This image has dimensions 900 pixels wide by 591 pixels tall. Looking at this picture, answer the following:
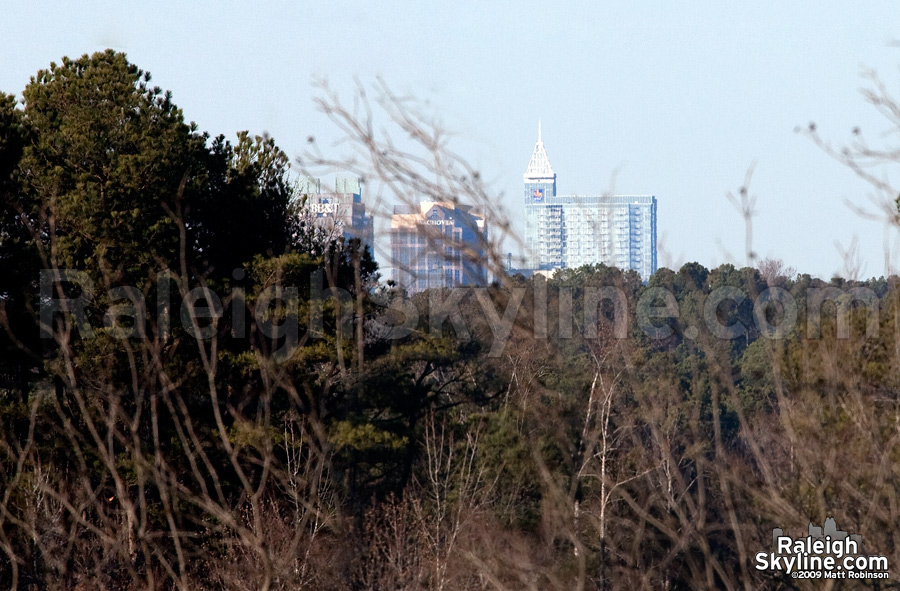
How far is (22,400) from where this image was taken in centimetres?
1230

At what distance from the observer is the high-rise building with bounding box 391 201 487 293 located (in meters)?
2.05

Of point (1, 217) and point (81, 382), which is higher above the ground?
point (1, 217)

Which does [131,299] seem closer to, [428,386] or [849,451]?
[428,386]

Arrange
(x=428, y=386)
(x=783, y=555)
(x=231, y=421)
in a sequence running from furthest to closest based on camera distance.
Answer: (x=428, y=386) < (x=231, y=421) < (x=783, y=555)

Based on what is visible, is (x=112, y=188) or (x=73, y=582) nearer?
(x=73, y=582)

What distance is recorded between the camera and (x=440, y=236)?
6.66ft

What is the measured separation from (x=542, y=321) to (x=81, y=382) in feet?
35.5

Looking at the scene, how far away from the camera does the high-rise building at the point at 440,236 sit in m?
2.05

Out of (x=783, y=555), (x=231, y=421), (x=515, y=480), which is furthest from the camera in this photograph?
(x=515, y=480)

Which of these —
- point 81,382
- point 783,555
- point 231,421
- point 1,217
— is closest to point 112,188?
point 1,217

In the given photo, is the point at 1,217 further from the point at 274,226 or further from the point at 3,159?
the point at 274,226

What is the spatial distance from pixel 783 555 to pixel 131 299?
1034 cm

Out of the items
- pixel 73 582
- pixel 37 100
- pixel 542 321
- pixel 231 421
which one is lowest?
pixel 73 582

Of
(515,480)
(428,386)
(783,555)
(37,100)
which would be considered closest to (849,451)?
(783,555)
